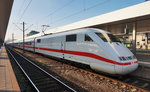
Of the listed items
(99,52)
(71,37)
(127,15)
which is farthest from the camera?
(127,15)

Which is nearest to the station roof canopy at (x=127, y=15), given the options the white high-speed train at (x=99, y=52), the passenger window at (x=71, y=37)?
the white high-speed train at (x=99, y=52)

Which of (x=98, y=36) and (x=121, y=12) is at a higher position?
(x=121, y=12)

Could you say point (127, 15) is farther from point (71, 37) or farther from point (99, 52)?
point (99, 52)

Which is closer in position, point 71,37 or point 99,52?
point 99,52

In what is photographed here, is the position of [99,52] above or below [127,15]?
below

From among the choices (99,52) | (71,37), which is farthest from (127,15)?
(99,52)

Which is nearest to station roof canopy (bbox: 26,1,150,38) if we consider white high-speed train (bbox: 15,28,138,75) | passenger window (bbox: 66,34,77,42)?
white high-speed train (bbox: 15,28,138,75)

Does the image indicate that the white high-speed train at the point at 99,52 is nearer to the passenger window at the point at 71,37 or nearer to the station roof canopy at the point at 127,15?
the passenger window at the point at 71,37

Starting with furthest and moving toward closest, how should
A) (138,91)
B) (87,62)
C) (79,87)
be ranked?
(87,62) → (79,87) → (138,91)

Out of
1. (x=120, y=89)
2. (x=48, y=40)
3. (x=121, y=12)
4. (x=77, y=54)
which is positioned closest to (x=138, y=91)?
(x=120, y=89)

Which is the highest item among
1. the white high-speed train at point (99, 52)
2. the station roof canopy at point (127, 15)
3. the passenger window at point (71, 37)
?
the station roof canopy at point (127, 15)

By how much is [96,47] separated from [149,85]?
11.1ft

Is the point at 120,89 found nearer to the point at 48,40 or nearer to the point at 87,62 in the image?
the point at 87,62

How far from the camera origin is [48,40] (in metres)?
12.4
